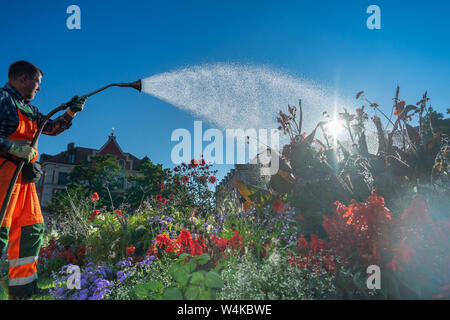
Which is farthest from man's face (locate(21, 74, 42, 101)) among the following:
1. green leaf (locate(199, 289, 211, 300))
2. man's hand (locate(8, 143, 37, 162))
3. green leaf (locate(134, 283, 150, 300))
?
green leaf (locate(199, 289, 211, 300))

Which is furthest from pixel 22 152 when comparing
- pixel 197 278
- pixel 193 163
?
pixel 193 163

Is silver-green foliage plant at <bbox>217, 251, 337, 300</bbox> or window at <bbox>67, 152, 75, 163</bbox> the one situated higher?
window at <bbox>67, 152, 75, 163</bbox>

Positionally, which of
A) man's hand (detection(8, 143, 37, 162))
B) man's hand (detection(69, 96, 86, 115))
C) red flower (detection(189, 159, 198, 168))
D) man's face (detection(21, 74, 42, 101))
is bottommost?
man's hand (detection(8, 143, 37, 162))

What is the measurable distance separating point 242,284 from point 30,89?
10.6ft

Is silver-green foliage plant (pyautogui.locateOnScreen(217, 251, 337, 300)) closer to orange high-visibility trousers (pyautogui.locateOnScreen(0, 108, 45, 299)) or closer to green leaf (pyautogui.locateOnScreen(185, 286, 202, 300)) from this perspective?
green leaf (pyautogui.locateOnScreen(185, 286, 202, 300))

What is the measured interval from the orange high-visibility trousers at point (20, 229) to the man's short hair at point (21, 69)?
464 mm

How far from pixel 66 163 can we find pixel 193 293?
40986mm

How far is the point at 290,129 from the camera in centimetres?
421

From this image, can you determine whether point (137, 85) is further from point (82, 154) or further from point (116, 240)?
point (82, 154)

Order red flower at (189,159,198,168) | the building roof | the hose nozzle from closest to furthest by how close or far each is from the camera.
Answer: the hose nozzle < red flower at (189,159,198,168) < the building roof

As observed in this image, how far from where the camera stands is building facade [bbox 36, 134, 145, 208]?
3512 centimetres

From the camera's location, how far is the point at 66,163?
3716cm

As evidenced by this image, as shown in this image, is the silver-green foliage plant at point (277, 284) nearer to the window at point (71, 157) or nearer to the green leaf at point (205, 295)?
the green leaf at point (205, 295)
